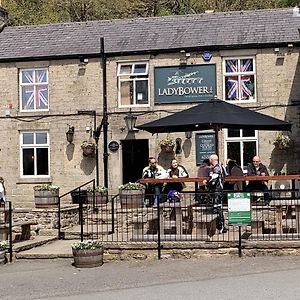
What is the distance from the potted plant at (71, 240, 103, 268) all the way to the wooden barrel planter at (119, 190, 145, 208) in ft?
13.2

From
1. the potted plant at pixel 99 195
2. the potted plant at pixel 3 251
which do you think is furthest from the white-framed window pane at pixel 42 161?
the potted plant at pixel 3 251

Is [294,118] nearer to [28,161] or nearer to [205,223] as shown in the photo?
[205,223]

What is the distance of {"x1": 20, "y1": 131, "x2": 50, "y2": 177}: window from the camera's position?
21281 mm

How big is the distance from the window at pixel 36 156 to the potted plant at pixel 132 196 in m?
5.80

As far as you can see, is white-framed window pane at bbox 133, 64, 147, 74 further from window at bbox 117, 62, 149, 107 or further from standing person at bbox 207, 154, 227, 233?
standing person at bbox 207, 154, 227, 233

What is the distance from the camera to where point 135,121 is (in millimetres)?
20562

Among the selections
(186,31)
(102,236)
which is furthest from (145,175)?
(186,31)

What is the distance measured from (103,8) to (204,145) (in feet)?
61.3

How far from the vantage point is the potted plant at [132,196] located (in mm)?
15625

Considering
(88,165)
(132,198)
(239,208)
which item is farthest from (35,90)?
(239,208)

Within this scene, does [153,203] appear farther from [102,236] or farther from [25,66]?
[25,66]

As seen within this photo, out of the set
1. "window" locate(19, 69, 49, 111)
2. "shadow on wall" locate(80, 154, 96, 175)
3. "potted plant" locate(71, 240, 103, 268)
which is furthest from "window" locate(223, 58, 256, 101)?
"potted plant" locate(71, 240, 103, 268)

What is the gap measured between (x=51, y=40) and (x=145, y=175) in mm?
8164

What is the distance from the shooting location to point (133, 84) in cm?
2091
